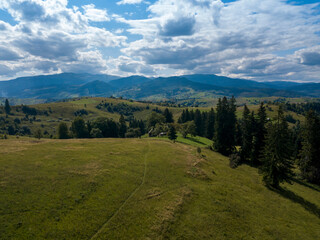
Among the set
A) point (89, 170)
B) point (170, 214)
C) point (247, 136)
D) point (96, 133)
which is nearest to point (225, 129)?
point (247, 136)

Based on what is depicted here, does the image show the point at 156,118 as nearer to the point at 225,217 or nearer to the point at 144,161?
the point at 144,161

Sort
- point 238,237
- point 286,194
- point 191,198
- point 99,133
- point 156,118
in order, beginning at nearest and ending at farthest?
point 238,237
point 191,198
point 286,194
point 99,133
point 156,118

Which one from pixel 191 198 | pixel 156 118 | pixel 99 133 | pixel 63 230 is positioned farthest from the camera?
pixel 156 118

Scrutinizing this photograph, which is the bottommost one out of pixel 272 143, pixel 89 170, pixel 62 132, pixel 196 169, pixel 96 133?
pixel 96 133

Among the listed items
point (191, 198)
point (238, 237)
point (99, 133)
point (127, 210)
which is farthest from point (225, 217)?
point (99, 133)

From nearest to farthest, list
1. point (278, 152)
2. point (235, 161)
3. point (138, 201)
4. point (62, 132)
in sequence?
1. point (138, 201)
2. point (278, 152)
3. point (235, 161)
4. point (62, 132)

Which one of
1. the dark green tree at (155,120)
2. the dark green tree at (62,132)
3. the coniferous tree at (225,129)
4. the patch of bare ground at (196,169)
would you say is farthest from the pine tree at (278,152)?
the dark green tree at (62,132)

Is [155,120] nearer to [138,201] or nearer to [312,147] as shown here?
[312,147]
